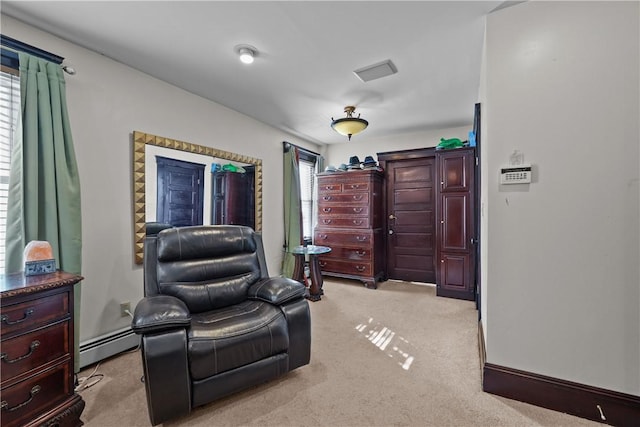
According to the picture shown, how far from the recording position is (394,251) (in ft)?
14.9

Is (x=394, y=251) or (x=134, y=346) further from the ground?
(x=394, y=251)

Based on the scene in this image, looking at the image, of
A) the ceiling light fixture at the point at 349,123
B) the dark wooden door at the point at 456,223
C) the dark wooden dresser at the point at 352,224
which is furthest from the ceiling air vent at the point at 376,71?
the dark wooden dresser at the point at 352,224

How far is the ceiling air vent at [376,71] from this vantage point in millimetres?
2406

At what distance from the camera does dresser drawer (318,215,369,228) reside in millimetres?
4223

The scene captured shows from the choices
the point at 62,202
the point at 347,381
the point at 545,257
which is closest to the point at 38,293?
the point at 62,202

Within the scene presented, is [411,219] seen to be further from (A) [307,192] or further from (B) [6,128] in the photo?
(B) [6,128]

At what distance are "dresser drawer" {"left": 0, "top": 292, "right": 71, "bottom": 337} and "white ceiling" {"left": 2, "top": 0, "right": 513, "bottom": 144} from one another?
1.74 m

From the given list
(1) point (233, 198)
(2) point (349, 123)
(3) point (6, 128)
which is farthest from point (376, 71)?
(3) point (6, 128)

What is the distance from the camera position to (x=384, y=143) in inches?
192

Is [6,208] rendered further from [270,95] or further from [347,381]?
[347,381]

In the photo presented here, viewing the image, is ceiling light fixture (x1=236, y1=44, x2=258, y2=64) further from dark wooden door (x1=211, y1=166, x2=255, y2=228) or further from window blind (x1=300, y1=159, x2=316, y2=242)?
window blind (x1=300, y1=159, x2=316, y2=242)

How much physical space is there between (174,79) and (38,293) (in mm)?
2115

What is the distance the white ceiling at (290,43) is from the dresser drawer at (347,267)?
2282 mm

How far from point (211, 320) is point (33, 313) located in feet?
2.77
